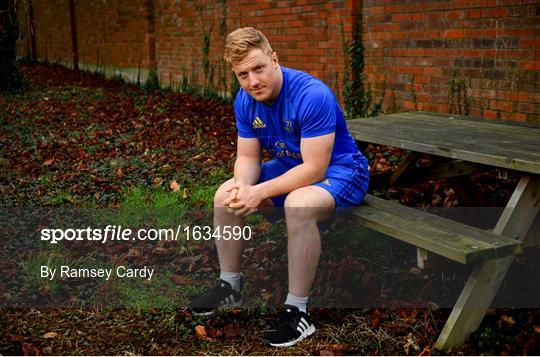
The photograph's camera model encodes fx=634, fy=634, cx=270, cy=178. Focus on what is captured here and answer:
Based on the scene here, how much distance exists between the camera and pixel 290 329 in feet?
8.99

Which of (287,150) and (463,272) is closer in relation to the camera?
(287,150)

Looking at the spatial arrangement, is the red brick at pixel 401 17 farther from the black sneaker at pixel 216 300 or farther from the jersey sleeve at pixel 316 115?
the black sneaker at pixel 216 300

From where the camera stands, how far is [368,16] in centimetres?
659

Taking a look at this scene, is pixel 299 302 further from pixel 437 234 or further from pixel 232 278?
pixel 437 234

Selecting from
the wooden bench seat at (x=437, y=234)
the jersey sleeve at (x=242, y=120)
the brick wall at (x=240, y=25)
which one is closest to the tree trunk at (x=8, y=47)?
the brick wall at (x=240, y=25)

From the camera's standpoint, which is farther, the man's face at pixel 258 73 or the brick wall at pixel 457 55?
the brick wall at pixel 457 55

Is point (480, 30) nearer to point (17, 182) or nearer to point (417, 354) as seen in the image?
point (417, 354)

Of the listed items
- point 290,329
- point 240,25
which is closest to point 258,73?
point 290,329

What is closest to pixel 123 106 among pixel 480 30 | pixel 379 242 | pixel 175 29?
pixel 175 29

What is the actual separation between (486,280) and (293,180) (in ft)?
3.02

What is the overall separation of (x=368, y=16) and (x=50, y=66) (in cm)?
1330

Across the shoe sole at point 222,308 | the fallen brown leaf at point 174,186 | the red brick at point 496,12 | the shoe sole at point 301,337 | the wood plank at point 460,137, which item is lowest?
the shoe sole at point 222,308

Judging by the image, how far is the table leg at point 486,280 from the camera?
2.57 meters

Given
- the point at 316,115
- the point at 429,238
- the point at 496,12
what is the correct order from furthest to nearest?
the point at 496,12 → the point at 316,115 → the point at 429,238
